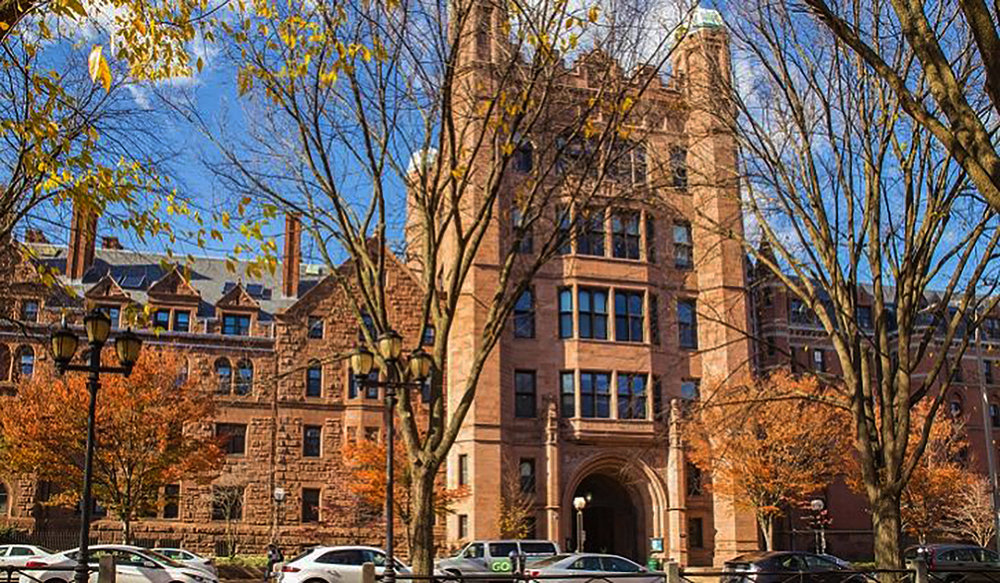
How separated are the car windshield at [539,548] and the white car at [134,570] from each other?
9.75 metres

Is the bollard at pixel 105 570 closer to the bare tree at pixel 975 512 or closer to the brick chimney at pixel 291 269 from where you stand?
the brick chimney at pixel 291 269

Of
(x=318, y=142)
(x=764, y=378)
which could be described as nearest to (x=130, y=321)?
(x=318, y=142)

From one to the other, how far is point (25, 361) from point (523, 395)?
20590 millimetres

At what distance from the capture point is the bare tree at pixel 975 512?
147ft

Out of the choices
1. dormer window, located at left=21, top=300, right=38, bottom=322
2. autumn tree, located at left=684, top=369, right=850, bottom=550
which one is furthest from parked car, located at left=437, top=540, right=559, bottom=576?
dormer window, located at left=21, top=300, right=38, bottom=322

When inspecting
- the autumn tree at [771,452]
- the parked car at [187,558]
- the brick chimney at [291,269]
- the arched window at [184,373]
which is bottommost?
the parked car at [187,558]

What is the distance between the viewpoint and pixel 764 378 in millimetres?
44000

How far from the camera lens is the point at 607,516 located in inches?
1735

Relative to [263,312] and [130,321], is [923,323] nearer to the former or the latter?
[263,312]

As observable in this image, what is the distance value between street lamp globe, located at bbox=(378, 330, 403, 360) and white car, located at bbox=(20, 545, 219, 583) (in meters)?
10.4

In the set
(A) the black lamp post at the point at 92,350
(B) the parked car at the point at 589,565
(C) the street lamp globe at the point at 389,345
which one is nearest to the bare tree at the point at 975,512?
(B) the parked car at the point at 589,565

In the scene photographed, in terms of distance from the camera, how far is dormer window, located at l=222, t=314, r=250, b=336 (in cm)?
4338

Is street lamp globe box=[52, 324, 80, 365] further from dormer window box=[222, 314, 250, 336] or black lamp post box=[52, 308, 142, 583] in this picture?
dormer window box=[222, 314, 250, 336]

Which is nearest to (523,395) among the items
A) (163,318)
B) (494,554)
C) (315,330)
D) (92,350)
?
(315,330)
